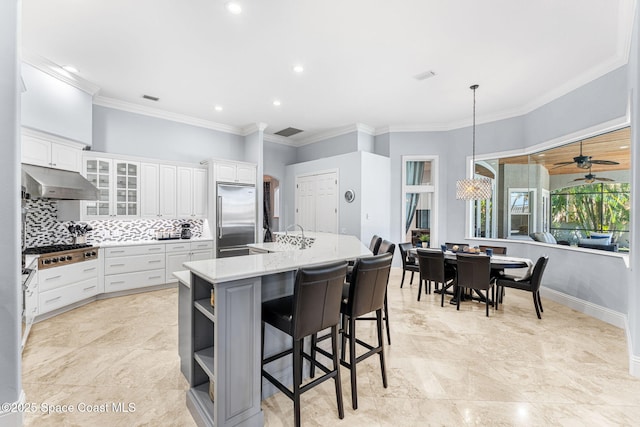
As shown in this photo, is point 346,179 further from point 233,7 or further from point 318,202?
point 233,7

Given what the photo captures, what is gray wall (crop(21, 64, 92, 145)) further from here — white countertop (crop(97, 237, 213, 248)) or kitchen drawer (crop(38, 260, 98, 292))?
kitchen drawer (crop(38, 260, 98, 292))

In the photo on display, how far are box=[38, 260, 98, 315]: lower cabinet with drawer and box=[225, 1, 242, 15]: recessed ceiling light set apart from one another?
3.79 meters

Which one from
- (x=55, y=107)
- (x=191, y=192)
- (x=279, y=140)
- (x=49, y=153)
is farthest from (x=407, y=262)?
(x=55, y=107)

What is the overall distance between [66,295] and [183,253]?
1.69m

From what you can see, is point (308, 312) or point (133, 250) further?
point (133, 250)

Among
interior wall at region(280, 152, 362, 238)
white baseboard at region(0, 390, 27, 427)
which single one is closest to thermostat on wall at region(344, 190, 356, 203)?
interior wall at region(280, 152, 362, 238)

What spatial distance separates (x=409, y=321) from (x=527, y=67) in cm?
372

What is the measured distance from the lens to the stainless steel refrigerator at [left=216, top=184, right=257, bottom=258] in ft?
18.6

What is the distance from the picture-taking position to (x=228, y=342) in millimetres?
1770

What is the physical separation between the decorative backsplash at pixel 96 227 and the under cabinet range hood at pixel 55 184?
63 cm

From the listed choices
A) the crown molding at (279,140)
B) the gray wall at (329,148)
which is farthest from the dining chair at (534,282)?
the crown molding at (279,140)

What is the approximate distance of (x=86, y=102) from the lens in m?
4.45

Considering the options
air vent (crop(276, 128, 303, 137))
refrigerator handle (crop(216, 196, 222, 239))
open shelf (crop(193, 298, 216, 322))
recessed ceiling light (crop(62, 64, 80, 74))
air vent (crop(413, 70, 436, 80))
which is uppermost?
air vent (crop(413, 70, 436, 80))

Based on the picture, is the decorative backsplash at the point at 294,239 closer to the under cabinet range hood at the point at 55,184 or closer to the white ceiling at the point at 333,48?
the white ceiling at the point at 333,48
